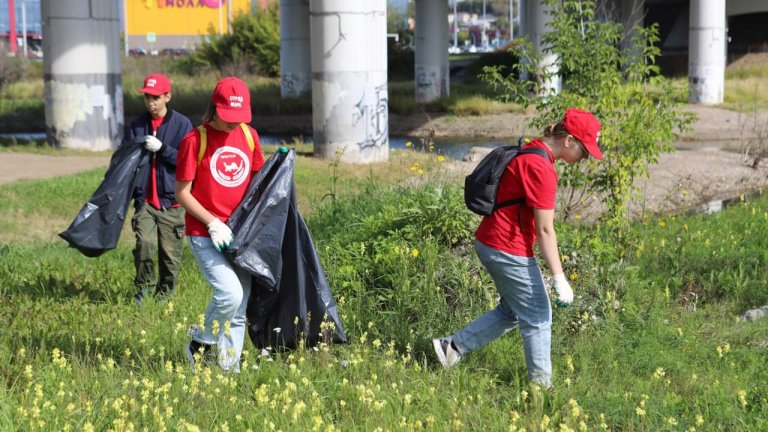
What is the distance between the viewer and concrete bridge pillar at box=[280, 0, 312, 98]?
1481 inches

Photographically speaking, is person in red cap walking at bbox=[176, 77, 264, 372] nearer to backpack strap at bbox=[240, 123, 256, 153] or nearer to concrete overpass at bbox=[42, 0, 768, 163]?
backpack strap at bbox=[240, 123, 256, 153]

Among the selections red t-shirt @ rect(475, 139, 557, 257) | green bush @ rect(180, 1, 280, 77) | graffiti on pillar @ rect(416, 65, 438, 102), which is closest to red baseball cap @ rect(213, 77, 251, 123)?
red t-shirt @ rect(475, 139, 557, 257)

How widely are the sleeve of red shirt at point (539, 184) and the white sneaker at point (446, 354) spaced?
1.05 metres

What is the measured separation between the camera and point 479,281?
679cm

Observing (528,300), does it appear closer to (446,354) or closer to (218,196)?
(446,354)

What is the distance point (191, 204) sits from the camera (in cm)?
527

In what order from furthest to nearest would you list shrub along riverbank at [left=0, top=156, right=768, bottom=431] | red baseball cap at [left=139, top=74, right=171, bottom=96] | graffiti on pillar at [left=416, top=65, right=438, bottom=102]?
graffiti on pillar at [left=416, top=65, right=438, bottom=102]
red baseball cap at [left=139, top=74, right=171, bottom=96]
shrub along riverbank at [left=0, top=156, right=768, bottom=431]

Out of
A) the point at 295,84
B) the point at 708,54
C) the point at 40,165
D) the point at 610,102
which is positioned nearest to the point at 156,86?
the point at 610,102

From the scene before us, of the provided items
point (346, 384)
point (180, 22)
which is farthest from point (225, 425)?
point (180, 22)

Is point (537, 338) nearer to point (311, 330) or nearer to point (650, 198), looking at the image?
point (311, 330)

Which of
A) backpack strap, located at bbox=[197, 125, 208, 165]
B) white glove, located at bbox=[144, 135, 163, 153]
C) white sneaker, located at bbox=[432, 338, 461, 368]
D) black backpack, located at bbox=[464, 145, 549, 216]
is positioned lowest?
white sneaker, located at bbox=[432, 338, 461, 368]

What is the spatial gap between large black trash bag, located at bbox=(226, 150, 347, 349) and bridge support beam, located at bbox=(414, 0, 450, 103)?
31.3 metres

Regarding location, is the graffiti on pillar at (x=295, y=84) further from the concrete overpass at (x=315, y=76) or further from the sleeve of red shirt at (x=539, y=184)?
the sleeve of red shirt at (x=539, y=184)

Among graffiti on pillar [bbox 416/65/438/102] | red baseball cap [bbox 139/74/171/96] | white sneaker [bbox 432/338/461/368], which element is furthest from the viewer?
graffiti on pillar [bbox 416/65/438/102]
